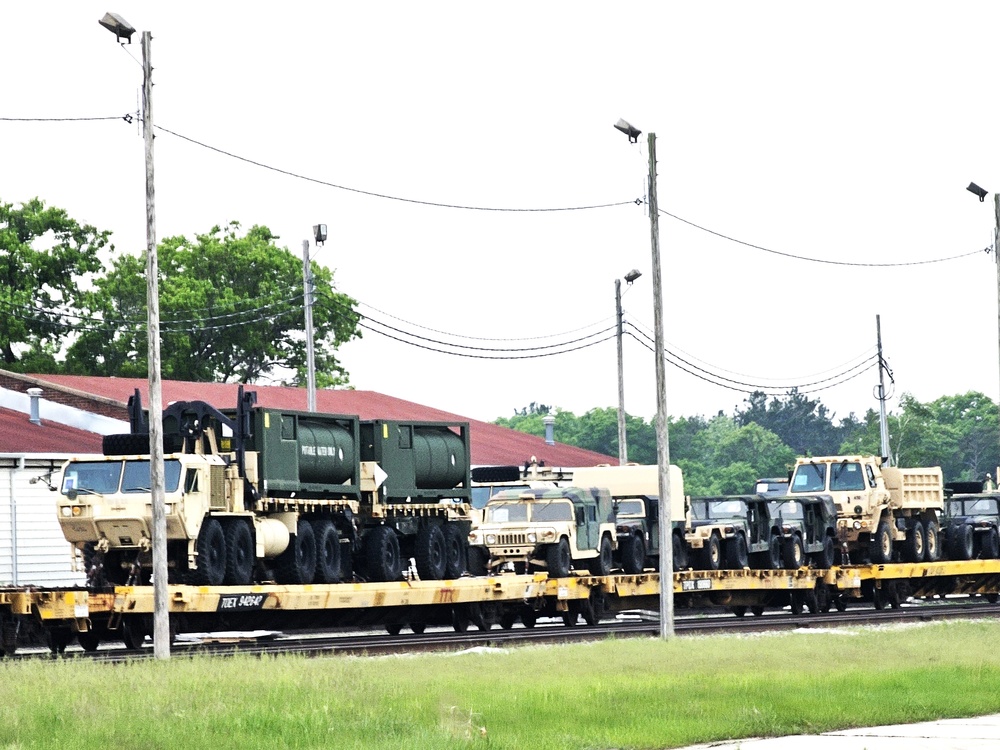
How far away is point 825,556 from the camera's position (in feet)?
139

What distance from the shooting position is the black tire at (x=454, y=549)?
3428 centimetres

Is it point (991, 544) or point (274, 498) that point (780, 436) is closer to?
point (991, 544)

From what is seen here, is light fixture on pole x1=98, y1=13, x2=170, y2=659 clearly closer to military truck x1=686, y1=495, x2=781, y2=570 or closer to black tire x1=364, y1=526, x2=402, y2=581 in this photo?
black tire x1=364, y1=526, x2=402, y2=581

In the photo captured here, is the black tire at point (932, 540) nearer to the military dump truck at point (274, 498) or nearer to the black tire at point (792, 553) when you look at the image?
the black tire at point (792, 553)

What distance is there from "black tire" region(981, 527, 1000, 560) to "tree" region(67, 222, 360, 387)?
116 feet

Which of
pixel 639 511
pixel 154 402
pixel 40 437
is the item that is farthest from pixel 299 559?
pixel 40 437

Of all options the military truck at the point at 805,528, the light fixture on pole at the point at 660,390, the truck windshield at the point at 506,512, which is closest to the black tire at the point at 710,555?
the military truck at the point at 805,528

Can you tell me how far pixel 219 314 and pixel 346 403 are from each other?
1999cm

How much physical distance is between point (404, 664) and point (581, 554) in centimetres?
1297

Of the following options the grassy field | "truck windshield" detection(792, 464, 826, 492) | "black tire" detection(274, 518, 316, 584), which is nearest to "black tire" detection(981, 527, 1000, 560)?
"truck windshield" detection(792, 464, 826, 492)

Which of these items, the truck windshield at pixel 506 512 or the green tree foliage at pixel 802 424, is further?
the green tree foliage at pixel 802 424

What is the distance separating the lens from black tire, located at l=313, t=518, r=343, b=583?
101ft

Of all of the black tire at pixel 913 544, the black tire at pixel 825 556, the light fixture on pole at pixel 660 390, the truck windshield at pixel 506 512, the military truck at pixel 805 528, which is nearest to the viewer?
the light fixture on pole at pixel 660 390

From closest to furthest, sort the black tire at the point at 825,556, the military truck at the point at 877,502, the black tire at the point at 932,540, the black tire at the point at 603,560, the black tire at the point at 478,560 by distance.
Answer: the black tire at the point at 478,560
the black tire at the point at 603,560
the black tire at the point at 825,556
the military truck at the point at 877,502
the black tire at the point at 932,540
